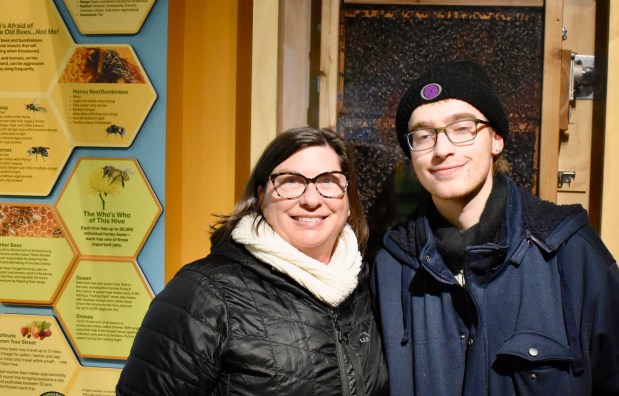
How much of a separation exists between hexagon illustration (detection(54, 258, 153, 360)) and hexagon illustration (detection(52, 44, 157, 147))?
40cm

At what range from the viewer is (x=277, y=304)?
121 cm

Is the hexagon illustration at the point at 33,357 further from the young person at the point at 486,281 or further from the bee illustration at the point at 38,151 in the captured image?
the young person at the point at 486,281

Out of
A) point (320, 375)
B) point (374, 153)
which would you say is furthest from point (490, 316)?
point (374, 153)

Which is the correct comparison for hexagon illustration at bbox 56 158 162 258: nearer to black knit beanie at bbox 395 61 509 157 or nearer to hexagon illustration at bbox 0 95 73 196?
hexagon illustration at bbox 0 95 73 196

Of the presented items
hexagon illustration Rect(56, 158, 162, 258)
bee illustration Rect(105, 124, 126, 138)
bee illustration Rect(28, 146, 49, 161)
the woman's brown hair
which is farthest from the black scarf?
bee illustration Rect(28, 146, 49, 161)

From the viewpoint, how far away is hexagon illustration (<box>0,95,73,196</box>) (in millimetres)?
1752

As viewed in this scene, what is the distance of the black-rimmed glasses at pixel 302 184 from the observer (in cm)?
128

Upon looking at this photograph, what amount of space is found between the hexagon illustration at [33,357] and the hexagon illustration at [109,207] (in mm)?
298

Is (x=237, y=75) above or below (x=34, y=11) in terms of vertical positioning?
below

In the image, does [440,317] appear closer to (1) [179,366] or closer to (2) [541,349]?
(2) [541,349]

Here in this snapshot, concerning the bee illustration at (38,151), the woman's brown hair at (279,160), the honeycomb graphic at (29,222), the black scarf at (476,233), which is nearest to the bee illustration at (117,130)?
the bee illustration at (38,151)

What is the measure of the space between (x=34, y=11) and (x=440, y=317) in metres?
1.52

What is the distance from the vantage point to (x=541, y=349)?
3.85ft

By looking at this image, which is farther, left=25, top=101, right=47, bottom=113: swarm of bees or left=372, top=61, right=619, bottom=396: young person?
left=25, top=101, right=47, bottom=113: swarm of bees
